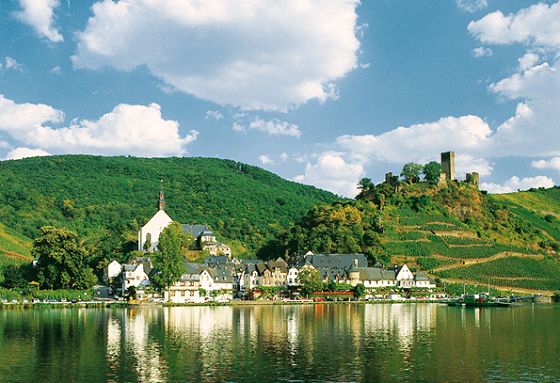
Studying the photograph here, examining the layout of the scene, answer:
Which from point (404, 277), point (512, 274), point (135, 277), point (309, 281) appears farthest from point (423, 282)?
point (135, 277)

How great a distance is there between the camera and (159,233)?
139m

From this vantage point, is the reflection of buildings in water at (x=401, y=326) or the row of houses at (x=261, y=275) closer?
the reflection of buildings in water at (x=401, y=326)

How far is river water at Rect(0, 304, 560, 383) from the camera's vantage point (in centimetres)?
3609

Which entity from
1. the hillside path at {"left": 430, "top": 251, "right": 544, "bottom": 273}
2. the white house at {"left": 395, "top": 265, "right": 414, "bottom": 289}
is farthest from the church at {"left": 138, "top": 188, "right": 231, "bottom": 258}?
the hillside path at {"left": 430, "top": 251, "right": 544, "bottom": 273}

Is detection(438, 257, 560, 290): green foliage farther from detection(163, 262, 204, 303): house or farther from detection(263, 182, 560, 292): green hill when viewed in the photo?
detection(163, 262, 204, 303): house

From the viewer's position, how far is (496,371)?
123ft

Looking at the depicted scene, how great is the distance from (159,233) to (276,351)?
96.8 m

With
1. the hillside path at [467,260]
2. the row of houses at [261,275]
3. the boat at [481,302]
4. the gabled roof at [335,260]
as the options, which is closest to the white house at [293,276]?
the row of houses at [261,275]

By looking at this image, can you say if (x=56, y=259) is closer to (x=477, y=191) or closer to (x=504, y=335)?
(x=504, y=335)

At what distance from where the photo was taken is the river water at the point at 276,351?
36.1m

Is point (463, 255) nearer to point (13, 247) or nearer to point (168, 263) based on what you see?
point (168, 263)

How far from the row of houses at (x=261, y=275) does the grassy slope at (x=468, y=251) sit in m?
9.65

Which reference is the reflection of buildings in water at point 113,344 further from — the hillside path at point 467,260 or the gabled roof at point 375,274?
the hillside path at point 467,260

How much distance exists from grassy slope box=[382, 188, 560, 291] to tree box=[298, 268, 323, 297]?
26.6 meters
